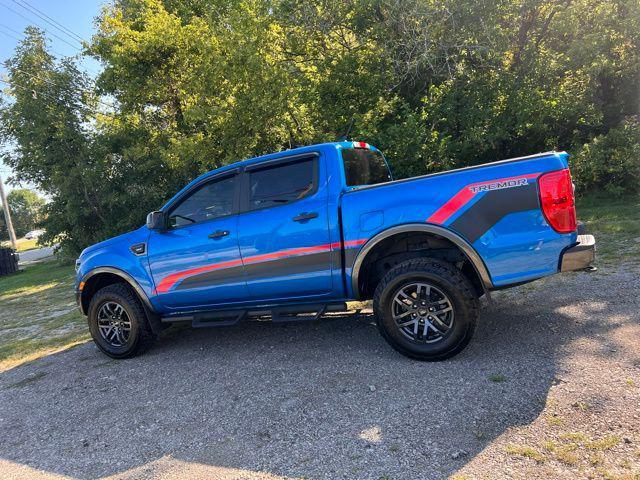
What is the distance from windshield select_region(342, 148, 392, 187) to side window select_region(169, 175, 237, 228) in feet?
3.92

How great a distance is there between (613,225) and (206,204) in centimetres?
756

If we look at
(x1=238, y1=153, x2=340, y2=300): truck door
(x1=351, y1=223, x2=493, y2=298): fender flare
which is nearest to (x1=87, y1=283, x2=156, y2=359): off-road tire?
(x1=238, y1=153, x2=340, y2=300): truck door

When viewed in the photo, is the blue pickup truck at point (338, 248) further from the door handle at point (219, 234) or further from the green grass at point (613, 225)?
the green grass at point (613, 225)

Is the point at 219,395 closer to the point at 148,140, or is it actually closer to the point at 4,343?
the point at 4,343

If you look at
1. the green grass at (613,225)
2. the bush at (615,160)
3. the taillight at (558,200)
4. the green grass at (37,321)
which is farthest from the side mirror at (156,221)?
the bush at (615,160)

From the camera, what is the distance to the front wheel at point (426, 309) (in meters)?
3.79

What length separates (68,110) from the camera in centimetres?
1669

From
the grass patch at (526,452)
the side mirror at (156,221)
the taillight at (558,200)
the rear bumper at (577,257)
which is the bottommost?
the grass patch at (526,452)

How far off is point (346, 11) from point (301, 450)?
10178mm

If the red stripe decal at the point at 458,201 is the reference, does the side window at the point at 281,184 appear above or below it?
above

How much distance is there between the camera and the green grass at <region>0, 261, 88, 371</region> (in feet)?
21.2

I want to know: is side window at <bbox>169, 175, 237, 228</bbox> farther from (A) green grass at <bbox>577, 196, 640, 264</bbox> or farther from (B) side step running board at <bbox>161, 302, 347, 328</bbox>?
(A) green grass at <bbox>577, 196, 640, 264</bbox>

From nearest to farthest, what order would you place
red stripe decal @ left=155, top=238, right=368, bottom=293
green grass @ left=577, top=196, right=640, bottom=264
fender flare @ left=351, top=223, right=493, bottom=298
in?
fender flare @ left=351, top=223, right=493, bottom=298 → red stripe decal @ left=155, top=238, right=368, bottom=293 → green grass @ left=577, top=196, right=640, bottom=264

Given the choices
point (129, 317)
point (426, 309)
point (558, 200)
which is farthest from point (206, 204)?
point (558, 200)
